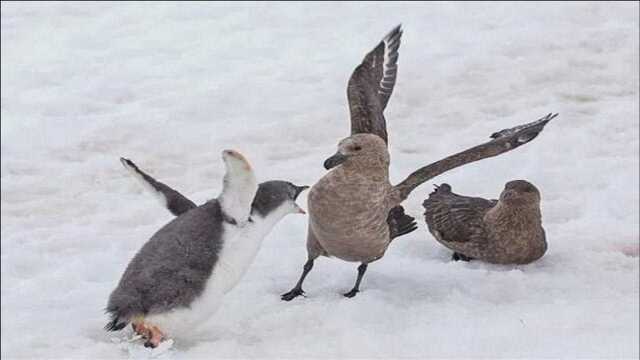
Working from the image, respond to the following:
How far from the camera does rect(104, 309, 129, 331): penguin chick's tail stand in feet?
13.5

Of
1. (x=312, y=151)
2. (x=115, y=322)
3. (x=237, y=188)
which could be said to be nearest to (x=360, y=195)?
(x=237, y=188)

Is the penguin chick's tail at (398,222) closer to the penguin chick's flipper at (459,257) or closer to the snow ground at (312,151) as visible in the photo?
the snow ground at (312,151)

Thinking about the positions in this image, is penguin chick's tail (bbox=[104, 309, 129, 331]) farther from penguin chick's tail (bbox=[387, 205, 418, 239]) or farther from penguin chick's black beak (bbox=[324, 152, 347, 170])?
penguin chick's tail (bbox=[387, 205, 418, 239])

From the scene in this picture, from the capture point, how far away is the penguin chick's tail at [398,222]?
514 centimetres

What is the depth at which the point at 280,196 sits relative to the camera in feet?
14.7

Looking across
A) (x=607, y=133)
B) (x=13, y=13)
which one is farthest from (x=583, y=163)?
(x=13, y=13)

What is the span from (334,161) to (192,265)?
34.1 inches

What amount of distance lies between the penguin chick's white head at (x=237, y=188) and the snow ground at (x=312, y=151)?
0.56 meters

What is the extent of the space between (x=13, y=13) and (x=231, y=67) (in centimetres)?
298

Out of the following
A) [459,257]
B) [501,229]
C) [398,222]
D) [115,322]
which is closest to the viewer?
[115,322]

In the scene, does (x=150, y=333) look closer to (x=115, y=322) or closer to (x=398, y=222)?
(x=115, y=322)

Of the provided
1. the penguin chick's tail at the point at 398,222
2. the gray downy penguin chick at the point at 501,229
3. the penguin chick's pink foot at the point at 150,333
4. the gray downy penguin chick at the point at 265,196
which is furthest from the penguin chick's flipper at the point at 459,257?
the penguin chick's pink foot at the point at 150,333

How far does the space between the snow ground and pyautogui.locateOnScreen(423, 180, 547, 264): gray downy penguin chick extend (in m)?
0.09

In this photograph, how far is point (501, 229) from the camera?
5410 mm
